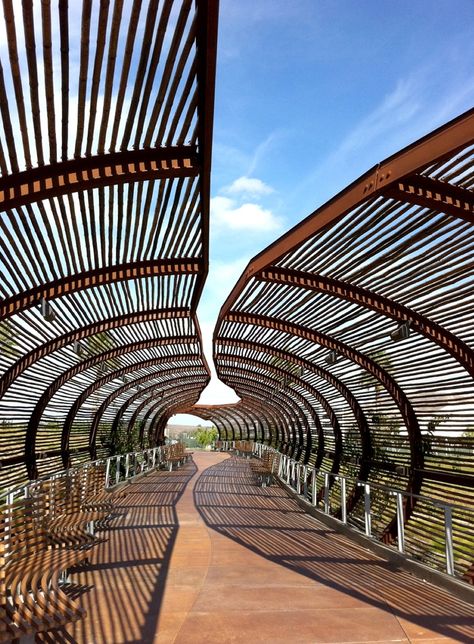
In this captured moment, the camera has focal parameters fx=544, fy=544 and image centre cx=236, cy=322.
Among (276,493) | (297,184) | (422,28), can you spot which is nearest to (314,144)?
(297,184)

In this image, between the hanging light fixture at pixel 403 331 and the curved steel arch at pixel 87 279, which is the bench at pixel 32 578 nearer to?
the curved steel arch at pixel 87 279

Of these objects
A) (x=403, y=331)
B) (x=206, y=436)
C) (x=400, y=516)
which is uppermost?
(x=206, y=436)

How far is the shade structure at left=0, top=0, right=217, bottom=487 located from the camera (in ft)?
13.5

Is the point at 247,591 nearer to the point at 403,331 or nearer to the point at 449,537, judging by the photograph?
the point at 449,537

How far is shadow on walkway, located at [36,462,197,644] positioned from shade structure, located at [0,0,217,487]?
3.91 meters

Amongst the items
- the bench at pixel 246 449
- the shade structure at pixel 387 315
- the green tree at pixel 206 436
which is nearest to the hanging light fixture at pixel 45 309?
the shade structure at pixel 387 315

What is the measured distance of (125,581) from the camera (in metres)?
6.10

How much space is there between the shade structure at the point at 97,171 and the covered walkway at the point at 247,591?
13.4 ft

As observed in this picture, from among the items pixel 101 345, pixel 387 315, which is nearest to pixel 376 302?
pixel 387 315

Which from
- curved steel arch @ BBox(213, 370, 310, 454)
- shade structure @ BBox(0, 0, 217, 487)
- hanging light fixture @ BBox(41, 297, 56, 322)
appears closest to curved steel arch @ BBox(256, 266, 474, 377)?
shade structure @ BBox(0, 0, 217, 487)

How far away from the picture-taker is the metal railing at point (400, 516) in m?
8.37

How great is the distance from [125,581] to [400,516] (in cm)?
372

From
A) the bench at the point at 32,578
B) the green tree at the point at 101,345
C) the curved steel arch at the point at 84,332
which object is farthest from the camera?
the green tree at the point at 101,345

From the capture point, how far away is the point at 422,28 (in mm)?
5223
